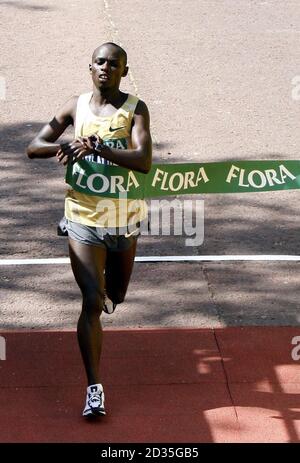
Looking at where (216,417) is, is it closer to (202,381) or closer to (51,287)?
(202,381)

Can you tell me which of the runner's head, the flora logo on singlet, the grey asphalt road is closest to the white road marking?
the grey asphalt road

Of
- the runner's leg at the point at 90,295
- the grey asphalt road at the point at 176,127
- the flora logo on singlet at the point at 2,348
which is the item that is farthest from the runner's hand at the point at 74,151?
the grey asphalt road at the point at 176,127

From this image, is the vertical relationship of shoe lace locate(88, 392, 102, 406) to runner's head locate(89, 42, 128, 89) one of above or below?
below

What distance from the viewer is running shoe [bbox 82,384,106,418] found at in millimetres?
6848

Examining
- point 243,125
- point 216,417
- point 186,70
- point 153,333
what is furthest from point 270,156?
point 216,417

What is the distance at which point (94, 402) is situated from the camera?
6.85 m

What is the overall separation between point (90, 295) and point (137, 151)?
91 cm

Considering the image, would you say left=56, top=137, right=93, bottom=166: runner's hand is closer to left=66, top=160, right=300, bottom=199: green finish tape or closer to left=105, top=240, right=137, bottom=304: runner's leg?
left=105, top=240, right=137, bottom=304: runner's leg

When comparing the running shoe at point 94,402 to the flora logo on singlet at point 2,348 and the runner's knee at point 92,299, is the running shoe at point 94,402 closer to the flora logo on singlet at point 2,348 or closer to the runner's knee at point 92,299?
the runner's knee at point 92,299

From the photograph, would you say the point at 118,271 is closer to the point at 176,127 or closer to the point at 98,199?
the point at 98,199

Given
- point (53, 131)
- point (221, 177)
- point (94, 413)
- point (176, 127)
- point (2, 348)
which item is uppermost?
point (176, 127)

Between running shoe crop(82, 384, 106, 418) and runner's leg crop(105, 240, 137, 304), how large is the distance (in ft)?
2.21

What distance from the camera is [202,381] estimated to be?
24.5 ft

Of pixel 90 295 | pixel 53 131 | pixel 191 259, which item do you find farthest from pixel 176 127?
pixel 90 295
